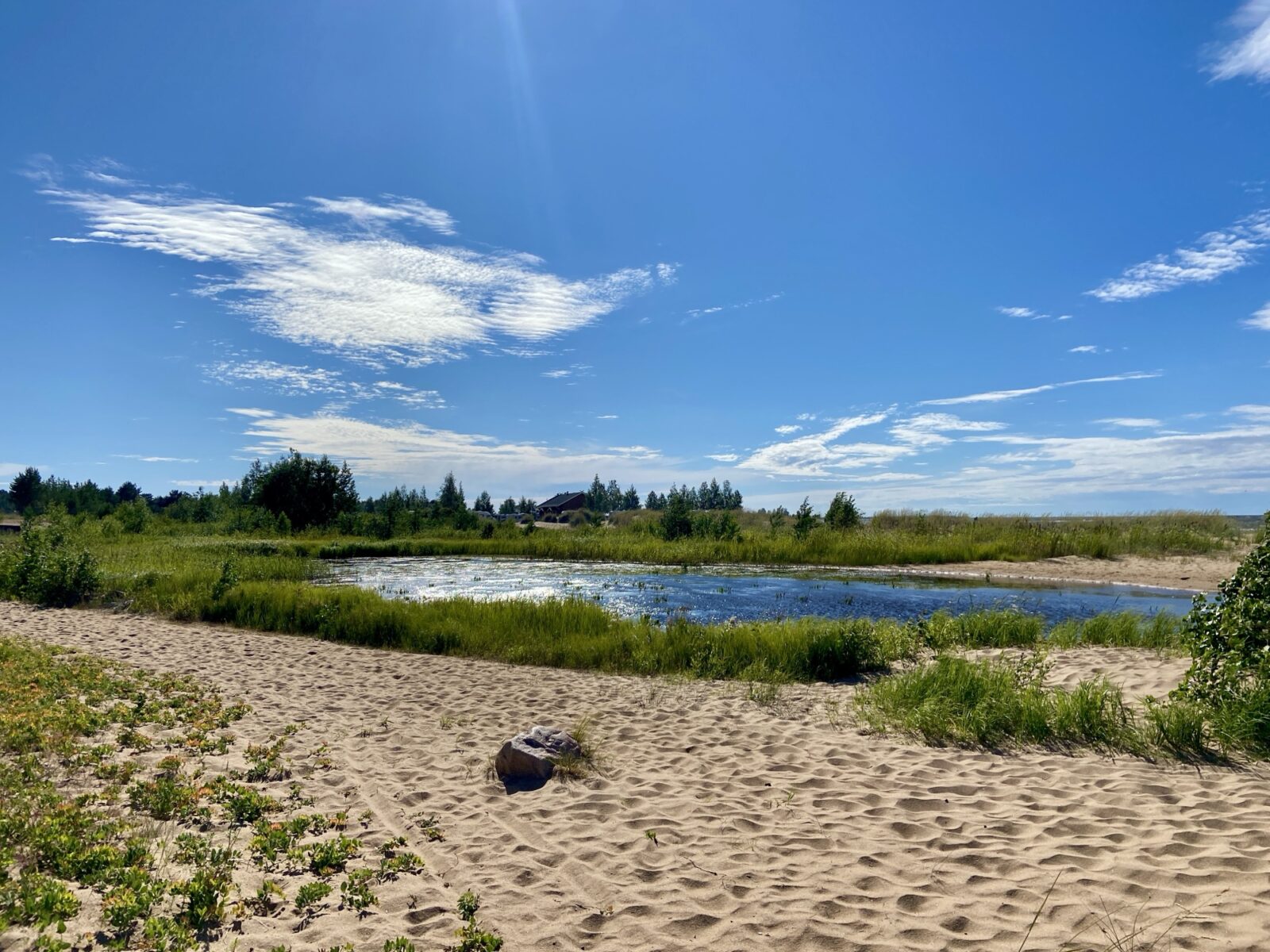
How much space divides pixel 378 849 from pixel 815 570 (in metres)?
25.2

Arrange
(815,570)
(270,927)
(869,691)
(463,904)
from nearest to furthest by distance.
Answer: (270,927) < (463,904) < (869,691) < (815,570)

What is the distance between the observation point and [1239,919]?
11.3ft

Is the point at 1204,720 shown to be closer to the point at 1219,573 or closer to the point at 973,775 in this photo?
the point at 973,775

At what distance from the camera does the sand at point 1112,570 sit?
23766 mm

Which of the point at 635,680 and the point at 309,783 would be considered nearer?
the point at 309,783

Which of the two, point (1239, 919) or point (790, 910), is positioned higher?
point (1239, 919)

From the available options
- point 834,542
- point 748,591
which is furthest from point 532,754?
point 834,542

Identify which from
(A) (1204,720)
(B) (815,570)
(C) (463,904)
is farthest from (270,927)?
(B) (815,570)

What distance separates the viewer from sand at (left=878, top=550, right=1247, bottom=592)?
2377cm

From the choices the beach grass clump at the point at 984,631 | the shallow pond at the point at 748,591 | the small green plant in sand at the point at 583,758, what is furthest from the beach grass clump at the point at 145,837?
the shallow pond at the point at 748,591

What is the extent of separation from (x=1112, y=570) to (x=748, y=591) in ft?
51.7

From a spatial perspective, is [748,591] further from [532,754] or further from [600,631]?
[532,754]

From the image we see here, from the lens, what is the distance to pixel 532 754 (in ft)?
20.5

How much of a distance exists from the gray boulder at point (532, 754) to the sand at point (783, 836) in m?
0.23
